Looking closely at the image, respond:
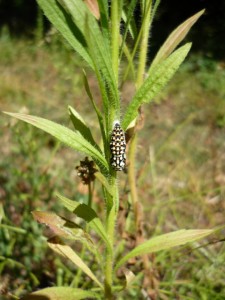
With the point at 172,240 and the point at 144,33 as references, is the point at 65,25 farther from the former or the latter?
the point at 172,240

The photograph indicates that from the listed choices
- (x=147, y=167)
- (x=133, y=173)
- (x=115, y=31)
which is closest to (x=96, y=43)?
(x=115, y=31)

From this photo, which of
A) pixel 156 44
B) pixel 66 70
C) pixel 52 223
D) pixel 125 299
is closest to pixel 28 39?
pixel 66 70

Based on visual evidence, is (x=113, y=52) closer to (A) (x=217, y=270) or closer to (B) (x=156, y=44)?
(A) (x=217, y=270)

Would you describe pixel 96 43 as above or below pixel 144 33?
below

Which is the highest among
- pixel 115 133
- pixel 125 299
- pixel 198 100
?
pixel 198 100

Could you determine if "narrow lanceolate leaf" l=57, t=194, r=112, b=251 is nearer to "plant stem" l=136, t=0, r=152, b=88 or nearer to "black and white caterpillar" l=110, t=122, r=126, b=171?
"black and white caterpillar" l=110, t=122, r=126, b=171

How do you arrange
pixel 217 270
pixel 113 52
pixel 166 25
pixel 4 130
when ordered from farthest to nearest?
pixel 166 25
pixel 4 130
pixel 217 270
pixel 113 52

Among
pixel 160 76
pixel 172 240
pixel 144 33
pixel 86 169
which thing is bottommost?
pixel 172 240
